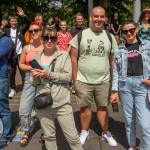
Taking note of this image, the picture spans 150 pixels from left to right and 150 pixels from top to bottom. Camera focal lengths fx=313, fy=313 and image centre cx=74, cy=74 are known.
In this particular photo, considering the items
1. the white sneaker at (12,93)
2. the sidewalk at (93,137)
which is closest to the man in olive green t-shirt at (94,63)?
the sidewalk at (93,137)

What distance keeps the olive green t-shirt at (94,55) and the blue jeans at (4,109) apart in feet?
3.44

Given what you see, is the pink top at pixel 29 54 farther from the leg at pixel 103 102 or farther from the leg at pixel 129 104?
the leg at pixel 129 104

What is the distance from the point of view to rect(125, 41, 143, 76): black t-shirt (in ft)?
12.2

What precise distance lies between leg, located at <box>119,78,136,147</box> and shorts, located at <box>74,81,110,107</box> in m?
0.42

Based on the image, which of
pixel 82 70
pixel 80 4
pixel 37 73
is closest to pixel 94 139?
pixel 82 70

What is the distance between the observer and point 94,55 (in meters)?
4.22

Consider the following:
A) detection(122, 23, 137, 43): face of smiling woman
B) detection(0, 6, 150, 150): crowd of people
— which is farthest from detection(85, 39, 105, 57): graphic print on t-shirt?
detection(122, 23, 137, 43): face of smiling woman

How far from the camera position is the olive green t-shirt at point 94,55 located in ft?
13.8

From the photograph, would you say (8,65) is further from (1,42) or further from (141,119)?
(141,119)

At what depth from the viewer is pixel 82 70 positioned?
4.32 metres

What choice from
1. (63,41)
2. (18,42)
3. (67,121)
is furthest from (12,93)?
(67,121)

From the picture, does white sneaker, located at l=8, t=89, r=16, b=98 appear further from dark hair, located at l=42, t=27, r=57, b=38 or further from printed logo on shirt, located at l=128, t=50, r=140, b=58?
printed logo on shirt, located at l=128, t=50, r=140, b=58

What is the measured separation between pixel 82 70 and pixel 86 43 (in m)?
0.39

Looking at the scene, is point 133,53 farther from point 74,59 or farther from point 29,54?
point 29,54
